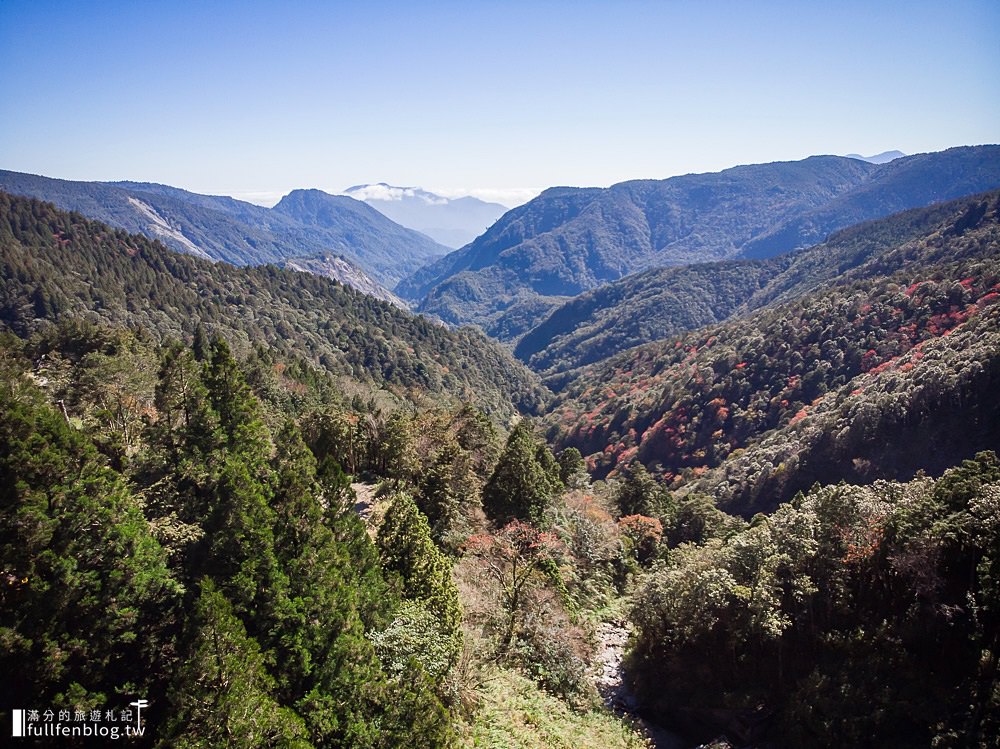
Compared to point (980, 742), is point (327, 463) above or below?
above

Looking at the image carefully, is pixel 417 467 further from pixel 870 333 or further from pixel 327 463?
pixel 870 333

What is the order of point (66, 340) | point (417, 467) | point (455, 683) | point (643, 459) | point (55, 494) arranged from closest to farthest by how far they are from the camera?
point (55, 494)
point (455, 683)
point (417, 467)
point (66, 340)
point (643, 459)

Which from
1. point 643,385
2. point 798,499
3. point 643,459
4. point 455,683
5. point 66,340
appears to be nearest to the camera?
point 455,683

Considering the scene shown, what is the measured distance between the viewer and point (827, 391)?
98.2 meters

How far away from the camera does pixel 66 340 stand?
4772cm

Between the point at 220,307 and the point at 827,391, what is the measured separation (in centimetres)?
14977

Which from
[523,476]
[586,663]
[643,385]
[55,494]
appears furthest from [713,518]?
[643,385]

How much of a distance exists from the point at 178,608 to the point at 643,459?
338ft

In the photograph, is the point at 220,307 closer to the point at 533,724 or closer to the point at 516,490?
the point at 516,490

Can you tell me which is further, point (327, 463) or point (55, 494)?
point (327, 463)

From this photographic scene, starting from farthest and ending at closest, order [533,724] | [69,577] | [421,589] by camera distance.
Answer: [421,589], [533,724], [69,577]

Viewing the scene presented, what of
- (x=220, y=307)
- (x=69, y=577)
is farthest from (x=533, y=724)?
(x=220, y=307)

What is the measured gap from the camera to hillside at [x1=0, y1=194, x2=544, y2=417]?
114 m

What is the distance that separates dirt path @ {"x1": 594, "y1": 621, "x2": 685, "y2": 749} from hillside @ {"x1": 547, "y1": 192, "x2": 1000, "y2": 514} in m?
48.2
